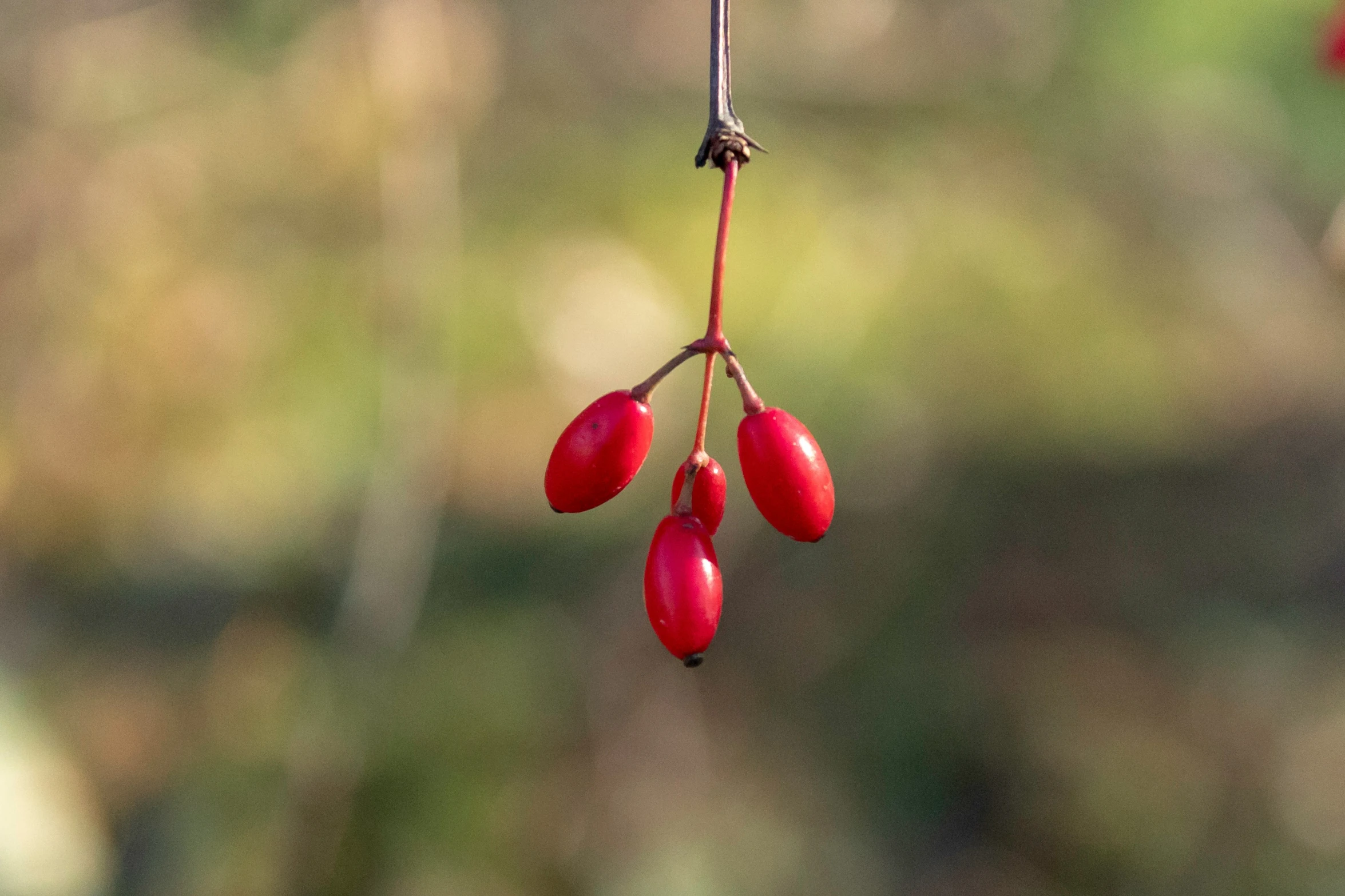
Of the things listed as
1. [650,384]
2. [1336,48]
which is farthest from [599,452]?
[1336,48]

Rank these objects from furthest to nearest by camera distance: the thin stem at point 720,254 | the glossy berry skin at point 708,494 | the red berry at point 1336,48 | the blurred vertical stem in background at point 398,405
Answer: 1. the blurred vertical stem in background at point 398,405
2. the red berry at point 1336,48
3. the glossy berry skin at point 708,494
4. the thin stem at point 720,254

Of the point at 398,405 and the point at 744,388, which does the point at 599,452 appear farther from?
the point at 398,405

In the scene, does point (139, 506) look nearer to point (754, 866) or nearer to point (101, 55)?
point (101, 55)

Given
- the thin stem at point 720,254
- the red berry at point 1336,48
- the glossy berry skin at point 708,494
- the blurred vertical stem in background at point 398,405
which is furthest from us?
the blurred vertical stem in background at point 398,405

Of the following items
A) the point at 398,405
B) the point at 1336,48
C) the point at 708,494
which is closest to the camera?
the point at 708,494

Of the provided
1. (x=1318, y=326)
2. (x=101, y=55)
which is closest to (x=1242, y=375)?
(x=1318, y=326)

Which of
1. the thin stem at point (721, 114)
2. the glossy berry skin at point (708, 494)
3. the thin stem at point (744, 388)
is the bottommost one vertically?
the glossy berry skin at point (708, 494)

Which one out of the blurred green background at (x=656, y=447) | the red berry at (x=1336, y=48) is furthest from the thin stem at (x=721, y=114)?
the blurred green background at (x=656, y=447)

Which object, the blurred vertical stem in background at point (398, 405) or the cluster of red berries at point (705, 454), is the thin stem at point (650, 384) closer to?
the cluster of red berries at point (705, 454)

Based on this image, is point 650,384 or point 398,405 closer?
point 650,384
